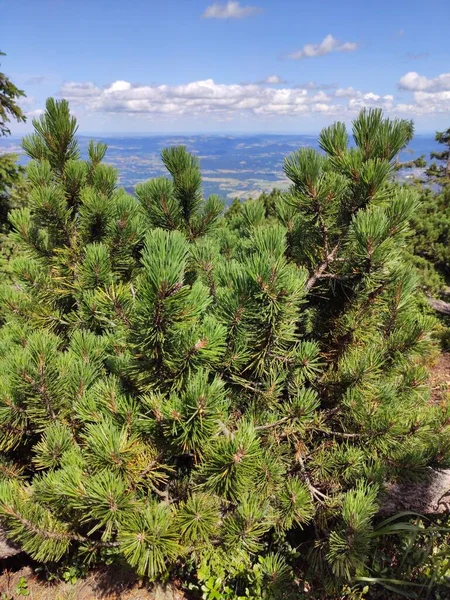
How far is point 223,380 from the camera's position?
7.66 feet

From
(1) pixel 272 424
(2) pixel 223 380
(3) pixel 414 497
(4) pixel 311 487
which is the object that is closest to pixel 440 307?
(3) pixel 414 497

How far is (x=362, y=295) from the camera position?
7.72 ft

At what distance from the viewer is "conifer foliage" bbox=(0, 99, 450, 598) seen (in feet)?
5.90

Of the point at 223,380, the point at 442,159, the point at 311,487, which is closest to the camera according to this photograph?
the point at 223,380

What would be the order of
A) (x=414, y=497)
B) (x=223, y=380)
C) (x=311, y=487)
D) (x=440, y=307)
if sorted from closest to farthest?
(x=223, y=380)
(x=311, y=487)
(x=414, y=497)
(x=440, y=307)

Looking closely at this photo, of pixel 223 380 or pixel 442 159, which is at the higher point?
pixel 442 159

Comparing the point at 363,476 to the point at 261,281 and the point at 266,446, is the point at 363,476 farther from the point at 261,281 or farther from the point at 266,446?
the point at 261,281

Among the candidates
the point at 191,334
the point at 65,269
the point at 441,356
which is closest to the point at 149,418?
the point at 191,334

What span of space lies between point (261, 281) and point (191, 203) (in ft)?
5.73

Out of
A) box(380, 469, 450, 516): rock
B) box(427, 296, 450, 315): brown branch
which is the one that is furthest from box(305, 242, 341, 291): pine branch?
box(427, 296, 450, 315): brown branch

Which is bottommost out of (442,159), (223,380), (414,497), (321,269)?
(414,497)

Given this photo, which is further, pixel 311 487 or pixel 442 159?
pixel 442 159

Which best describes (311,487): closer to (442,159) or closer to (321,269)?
(321,269)

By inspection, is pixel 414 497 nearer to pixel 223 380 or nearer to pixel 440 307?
pixel 223 380
